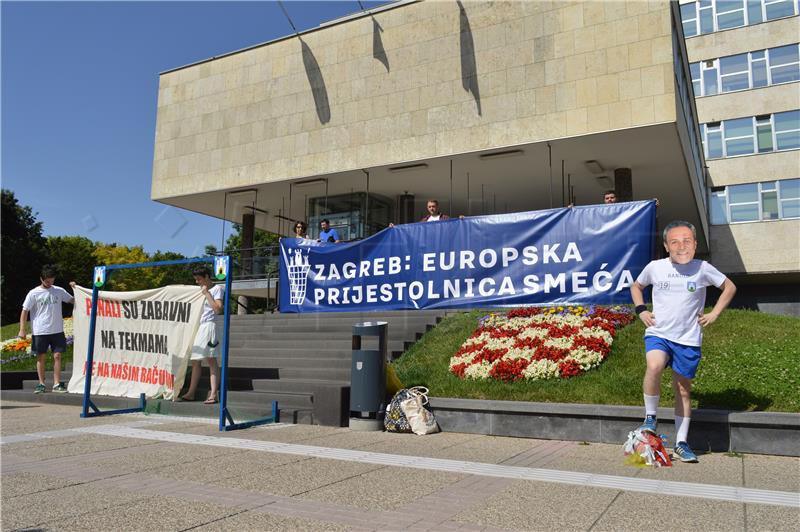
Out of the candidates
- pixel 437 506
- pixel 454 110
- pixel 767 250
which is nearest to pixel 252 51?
pixel 454 110

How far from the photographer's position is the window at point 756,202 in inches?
1185

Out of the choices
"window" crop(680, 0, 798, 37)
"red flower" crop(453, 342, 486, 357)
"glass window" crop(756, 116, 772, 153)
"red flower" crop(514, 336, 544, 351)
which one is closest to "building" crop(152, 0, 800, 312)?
"red flower" crop(514, 336, 544, 351)

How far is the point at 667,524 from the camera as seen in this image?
3.73 metres

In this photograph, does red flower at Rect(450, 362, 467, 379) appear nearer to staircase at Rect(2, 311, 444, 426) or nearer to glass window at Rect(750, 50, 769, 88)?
staircase at Rect(2, 311, 444, 426)

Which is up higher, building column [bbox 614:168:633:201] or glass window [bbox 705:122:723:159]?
glass window [bbox 705:122:723:159]

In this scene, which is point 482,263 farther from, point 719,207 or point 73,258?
point 73,258

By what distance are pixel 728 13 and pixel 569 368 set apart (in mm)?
34389

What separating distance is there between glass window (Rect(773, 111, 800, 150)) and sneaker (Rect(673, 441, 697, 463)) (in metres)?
31.6

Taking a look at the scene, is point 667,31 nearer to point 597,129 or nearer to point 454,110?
point 597,129

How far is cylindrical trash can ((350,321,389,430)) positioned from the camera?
7840mm

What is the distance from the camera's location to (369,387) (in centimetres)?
785

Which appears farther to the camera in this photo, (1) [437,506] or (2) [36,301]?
(2) [36,301]

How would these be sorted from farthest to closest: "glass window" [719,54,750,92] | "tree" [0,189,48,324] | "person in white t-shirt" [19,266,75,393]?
"tree" [0,189,48,324] < "glass window" [719,54,750,92] < "person in white t-shirt" [19,266,75,393]

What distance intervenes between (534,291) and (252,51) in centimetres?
1656
